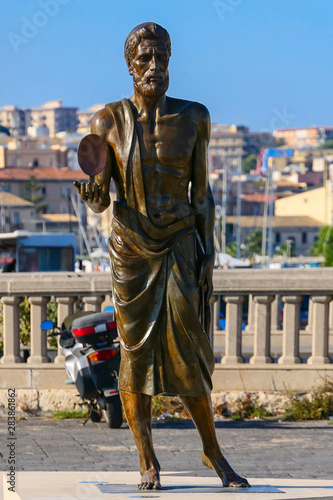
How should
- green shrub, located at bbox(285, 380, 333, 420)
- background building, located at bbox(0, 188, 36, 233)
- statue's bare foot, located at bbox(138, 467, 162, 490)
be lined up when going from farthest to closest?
background building, located at bbox(0, 188, 36, 233) → green shrub, located at bbox(285, 380, 333, 420) → statue's bare foot, located at bbox(138, 467, 162, 490)

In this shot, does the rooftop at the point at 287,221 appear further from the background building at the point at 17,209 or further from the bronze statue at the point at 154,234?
the bronze statue at the point at 154,234

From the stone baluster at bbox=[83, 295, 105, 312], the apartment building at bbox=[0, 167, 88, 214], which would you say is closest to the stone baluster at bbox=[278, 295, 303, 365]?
the stone baluster at bbox=[83, 295, 105, 312]

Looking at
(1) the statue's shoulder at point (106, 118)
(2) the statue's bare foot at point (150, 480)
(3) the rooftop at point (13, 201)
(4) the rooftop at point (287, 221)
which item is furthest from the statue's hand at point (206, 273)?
(4) the rooftop at point (287, 221)

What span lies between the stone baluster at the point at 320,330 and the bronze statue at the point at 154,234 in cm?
341

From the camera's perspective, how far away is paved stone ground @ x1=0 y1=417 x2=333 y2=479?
7.72 m

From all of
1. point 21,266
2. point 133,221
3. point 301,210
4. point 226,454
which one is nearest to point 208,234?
point 133,221

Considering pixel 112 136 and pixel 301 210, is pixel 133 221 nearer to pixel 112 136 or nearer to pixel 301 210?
pixel 112 136

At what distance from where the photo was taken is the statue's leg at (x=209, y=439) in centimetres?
640

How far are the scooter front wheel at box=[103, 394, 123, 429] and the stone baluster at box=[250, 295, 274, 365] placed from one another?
1.31 metres

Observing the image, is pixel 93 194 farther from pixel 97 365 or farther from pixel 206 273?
pixel 97 365

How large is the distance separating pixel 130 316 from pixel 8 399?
325cm

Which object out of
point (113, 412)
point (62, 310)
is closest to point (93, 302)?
point (62, 310)

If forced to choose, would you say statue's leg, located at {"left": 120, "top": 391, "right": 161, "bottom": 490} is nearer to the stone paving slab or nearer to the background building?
the stone paving slab

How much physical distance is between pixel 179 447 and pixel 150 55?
3351mm
